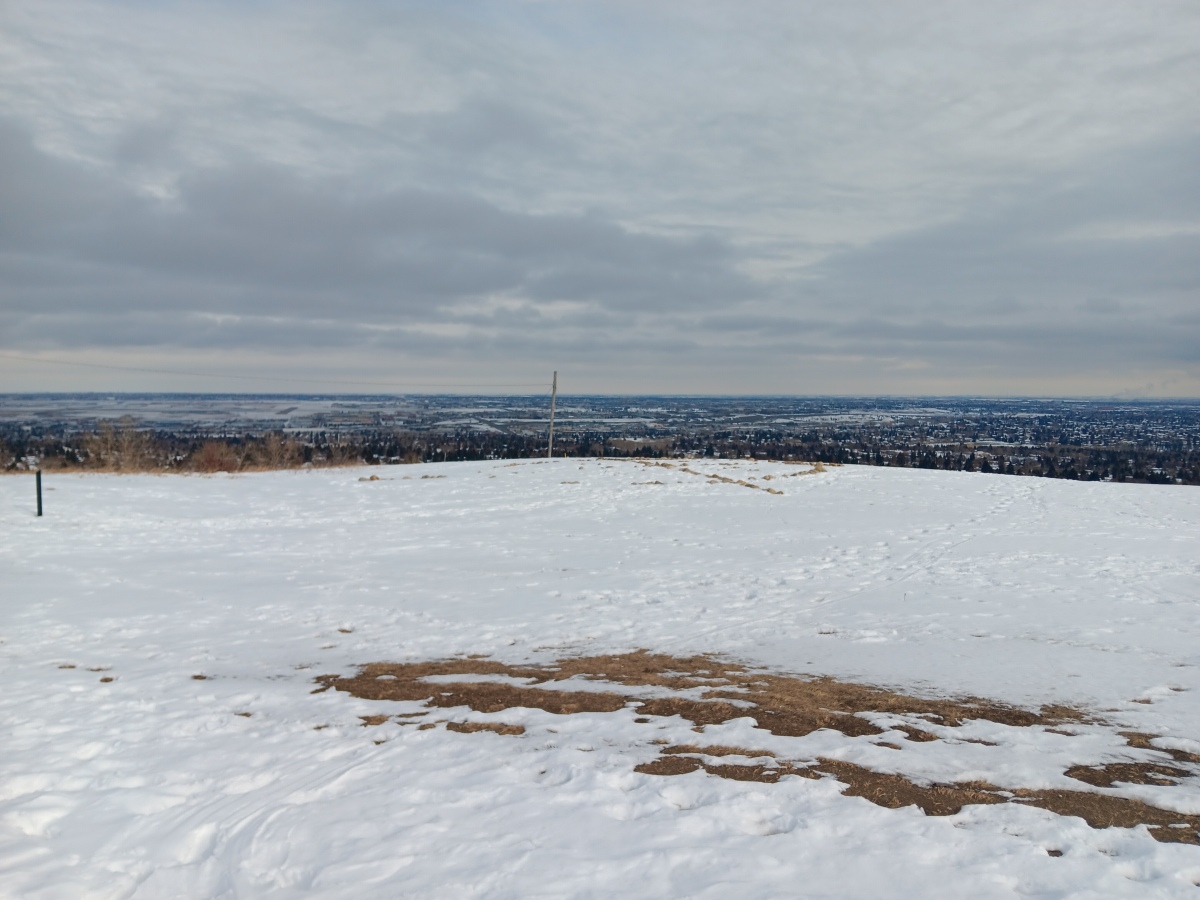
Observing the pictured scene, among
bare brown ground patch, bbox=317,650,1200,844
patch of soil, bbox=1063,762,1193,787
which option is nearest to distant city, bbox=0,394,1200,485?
bare brown ground patch, bbox=317,650,1200,844

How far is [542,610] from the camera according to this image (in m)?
12.3

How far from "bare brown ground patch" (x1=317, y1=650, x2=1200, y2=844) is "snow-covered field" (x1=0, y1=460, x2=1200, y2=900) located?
0.17 meters

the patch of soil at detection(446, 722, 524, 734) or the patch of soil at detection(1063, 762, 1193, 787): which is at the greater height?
the patch of soil at detection(1063, 762, 1193, 787)

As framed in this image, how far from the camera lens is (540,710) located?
752 centimetres

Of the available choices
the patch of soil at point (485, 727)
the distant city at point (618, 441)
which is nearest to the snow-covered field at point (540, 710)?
the patch of soil at point (485, 727)

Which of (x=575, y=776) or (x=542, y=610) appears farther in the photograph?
(x=542, y=610)

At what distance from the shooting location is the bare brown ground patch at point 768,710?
5324 millimetres

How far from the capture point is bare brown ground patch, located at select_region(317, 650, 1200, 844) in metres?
5.32

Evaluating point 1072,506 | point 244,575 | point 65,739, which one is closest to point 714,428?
point 1072,506

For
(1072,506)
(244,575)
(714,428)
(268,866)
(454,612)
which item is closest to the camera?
(268,866)

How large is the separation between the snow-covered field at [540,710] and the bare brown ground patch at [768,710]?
173 millimetres

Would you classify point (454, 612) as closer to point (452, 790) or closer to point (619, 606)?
point (619, 606)

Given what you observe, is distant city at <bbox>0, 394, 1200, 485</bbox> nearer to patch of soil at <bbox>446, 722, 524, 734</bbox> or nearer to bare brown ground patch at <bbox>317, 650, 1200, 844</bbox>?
bare brown ground patch at <bbox>317, 650, 1200, 844</bbox>

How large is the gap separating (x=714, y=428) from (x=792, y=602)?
10242 cm
